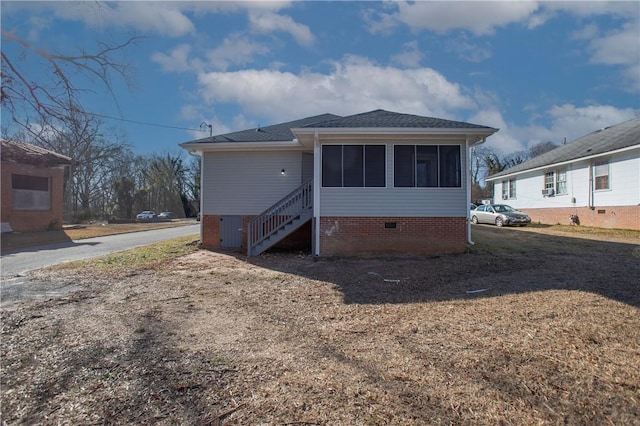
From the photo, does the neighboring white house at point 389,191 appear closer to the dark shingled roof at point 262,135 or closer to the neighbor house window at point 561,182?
the dark shingled roof at point 262,135

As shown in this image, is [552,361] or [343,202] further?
[343,202]

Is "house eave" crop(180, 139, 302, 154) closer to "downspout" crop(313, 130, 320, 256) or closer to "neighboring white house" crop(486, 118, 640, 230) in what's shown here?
"downspout" crop(313, 130, 320, 256)

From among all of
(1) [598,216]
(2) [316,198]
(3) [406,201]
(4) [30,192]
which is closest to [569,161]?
(1) [598,216]

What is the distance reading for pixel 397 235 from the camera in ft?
32.5

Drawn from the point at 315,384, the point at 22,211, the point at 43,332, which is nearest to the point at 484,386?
the point at 315,384

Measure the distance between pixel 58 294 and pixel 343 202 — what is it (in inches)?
263

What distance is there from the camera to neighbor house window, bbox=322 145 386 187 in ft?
32.4

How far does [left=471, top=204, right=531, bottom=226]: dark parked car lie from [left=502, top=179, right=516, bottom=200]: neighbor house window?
5.14 metres

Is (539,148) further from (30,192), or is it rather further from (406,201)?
(30,192)

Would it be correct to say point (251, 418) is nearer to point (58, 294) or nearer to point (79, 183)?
point (58, 294)

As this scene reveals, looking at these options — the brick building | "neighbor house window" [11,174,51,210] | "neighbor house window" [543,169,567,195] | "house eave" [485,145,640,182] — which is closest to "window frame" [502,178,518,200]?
"house eave" [485,145,640,182]

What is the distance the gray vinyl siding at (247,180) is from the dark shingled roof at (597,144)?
1468cm

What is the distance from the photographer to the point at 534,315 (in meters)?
4.36

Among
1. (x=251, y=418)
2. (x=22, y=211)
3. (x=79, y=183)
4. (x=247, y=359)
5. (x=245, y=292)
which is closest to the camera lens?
→ (x=251, y=418)
